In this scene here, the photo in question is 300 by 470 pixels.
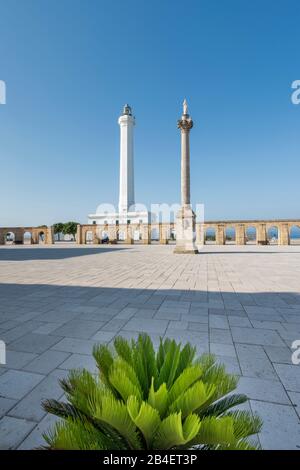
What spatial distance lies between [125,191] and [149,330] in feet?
160

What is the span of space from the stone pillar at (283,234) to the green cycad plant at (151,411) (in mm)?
34627

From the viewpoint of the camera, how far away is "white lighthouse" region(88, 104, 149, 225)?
50844 mm

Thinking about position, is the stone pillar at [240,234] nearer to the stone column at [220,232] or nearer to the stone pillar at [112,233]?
the stone column at [220,232]

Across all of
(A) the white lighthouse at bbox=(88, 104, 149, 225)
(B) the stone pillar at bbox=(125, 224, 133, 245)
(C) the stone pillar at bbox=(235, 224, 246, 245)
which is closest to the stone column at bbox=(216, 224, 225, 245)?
(C) the stone pillar at bbox=(235, 224, 246, 245)

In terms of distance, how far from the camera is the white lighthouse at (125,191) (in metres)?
50.8

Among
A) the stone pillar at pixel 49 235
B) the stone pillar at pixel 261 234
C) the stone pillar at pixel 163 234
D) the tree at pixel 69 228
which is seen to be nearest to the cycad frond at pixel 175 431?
the stone pillar at pixel 163 234

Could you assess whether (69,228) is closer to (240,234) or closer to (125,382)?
(240,234)

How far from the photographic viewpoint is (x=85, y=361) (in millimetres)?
3207

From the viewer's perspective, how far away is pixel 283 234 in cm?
3253

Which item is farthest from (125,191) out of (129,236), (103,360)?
(103,360)
